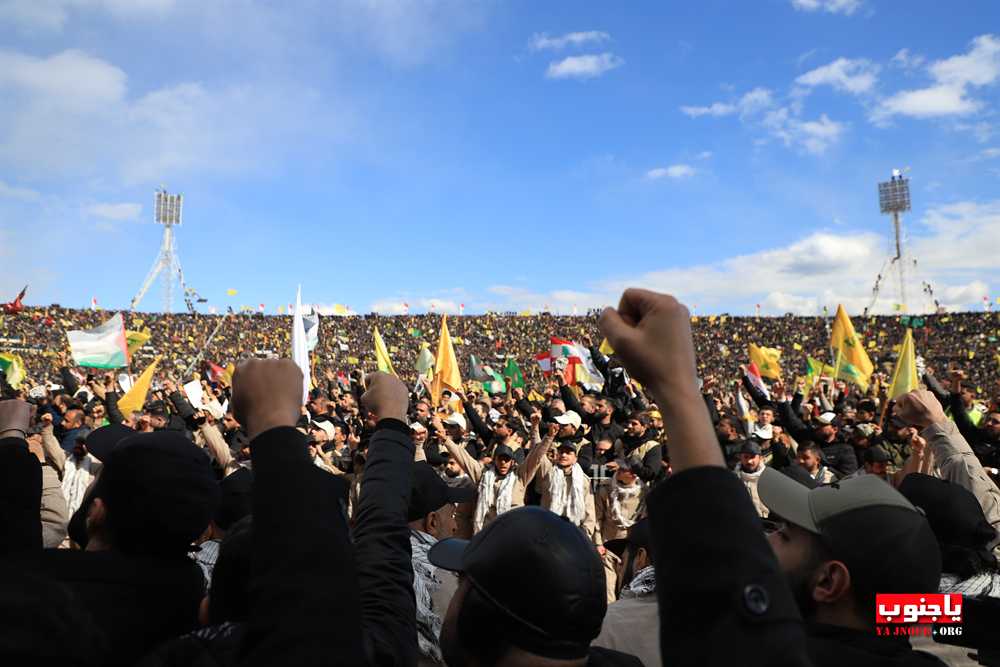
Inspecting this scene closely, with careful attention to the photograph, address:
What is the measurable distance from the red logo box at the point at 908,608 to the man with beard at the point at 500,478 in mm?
5118

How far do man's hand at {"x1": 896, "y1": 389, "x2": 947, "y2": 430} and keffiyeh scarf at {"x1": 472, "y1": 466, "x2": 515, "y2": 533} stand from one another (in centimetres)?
391

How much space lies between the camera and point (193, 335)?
41.1 m

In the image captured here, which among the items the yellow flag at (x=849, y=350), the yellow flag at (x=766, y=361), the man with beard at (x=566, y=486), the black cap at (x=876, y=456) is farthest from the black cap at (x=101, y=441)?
the yellow flag at (x=766, y=361)

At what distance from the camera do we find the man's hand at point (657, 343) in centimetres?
89

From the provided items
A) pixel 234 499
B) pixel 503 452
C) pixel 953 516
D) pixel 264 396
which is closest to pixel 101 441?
pixel 234 499

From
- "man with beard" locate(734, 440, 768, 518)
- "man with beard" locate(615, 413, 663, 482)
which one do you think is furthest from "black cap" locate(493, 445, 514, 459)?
"man with beard" locate(734, 440, 768, 518)

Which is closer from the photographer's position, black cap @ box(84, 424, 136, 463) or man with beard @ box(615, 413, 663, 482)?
black cap @ box(84, 424, 136, 463)

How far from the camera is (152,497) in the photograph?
1447 millimetres

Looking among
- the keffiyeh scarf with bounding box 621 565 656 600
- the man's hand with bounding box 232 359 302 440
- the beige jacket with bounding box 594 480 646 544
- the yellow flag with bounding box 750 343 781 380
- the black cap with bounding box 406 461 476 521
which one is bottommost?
the beige jacket with bounding box 594 480 646 544

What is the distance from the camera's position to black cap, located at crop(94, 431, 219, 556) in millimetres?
1426

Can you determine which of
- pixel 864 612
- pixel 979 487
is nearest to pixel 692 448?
pixel 864 612

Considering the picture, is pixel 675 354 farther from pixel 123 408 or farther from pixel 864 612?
pixel 123 408

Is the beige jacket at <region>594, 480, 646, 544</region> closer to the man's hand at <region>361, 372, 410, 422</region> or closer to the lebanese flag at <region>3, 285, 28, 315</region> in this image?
the man's hand at <region>361, 372, 410, 422</region>

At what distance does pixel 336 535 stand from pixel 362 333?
43395 millimetres
